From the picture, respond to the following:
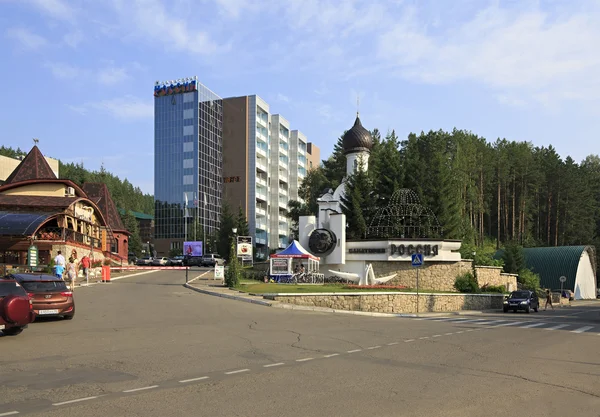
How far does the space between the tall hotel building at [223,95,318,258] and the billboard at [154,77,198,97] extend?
7.89 metres

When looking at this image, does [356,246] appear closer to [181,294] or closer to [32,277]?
[181,294]

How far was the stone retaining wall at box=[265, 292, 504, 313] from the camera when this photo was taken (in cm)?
2675

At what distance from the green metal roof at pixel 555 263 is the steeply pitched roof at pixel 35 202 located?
4884cm

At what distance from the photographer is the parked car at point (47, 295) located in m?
16.0

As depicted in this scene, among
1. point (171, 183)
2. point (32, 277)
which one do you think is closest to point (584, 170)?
point (171, 183)

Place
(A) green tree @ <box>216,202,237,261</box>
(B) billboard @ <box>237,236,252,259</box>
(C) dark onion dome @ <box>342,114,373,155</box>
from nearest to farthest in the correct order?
(B) billboard @ <box>237,236,252,259</box> < (C) dark onion dome @ <box>342,114,373,155</box> < (A) green tree @ <box>216,202,237,261</box>

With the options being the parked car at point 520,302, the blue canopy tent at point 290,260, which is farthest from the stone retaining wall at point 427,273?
the blue canopy tent at point 290,260

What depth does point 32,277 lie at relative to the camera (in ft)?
53.7

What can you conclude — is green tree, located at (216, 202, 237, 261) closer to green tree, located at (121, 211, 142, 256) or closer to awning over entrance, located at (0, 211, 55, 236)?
green tree, located at (121, 211, 142, 256)

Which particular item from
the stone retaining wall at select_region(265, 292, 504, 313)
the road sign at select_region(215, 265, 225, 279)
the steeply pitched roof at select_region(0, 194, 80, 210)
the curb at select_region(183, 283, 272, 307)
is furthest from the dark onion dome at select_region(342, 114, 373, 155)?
the steeply pitched roof at select_region(0, 194, 80, 210)

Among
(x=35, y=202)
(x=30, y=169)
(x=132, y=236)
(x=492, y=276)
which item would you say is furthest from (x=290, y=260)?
(x=132, y=236)

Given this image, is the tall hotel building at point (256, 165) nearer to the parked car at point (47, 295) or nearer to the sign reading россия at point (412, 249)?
the sign reading россия at point (412, 249)

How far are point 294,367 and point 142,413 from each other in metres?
3.85

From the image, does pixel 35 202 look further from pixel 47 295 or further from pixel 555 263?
pixel 555 263
